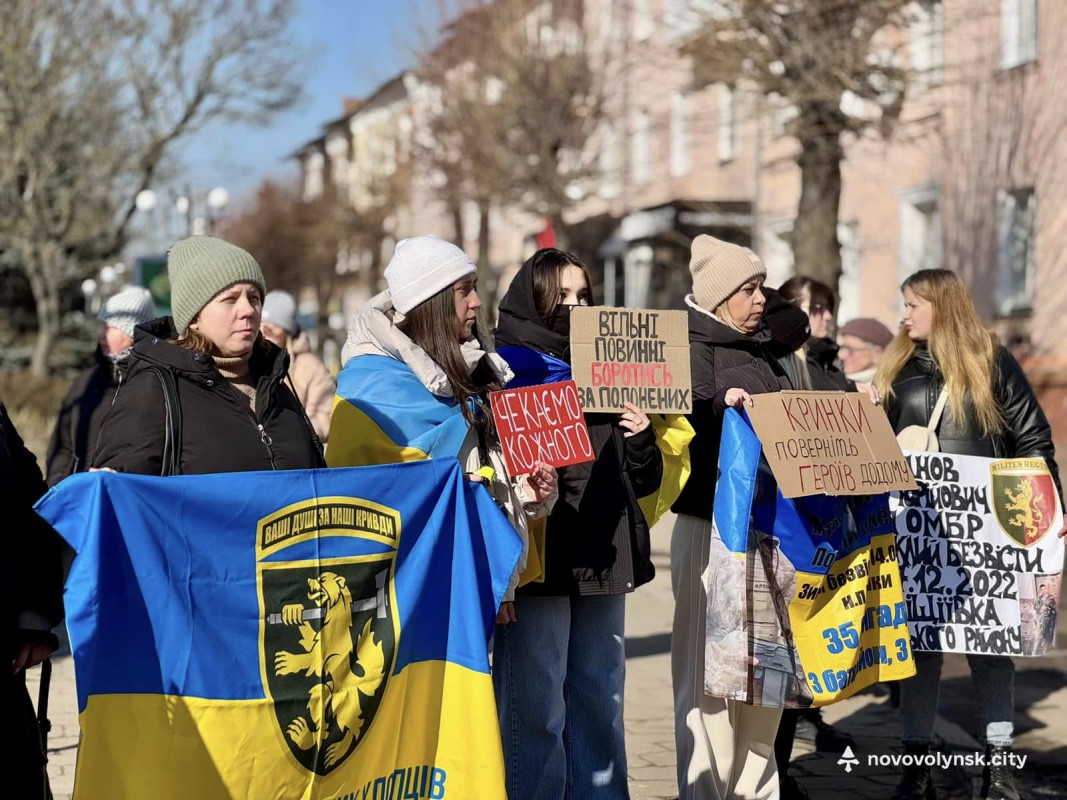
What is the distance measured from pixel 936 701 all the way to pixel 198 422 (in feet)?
11.8

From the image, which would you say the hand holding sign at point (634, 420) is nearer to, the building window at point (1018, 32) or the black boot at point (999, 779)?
the black boot at point (999, 779)

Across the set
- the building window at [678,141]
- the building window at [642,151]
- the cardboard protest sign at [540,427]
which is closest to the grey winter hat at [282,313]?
the cardboard protest sign at [540,427]

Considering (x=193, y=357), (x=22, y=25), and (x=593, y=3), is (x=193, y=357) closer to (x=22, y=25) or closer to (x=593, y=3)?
(x=593, y=3)

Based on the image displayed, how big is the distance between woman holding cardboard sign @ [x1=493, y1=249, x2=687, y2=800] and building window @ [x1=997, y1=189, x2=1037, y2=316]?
18.6 meters

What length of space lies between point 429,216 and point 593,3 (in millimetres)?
26405

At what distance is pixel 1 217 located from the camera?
34.7m

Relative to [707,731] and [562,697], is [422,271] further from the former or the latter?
[707,731]

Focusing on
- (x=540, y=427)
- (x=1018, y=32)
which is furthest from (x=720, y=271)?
(x=1018, y=32)

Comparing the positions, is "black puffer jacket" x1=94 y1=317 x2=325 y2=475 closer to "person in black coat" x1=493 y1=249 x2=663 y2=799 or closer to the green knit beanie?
the green knit beanie

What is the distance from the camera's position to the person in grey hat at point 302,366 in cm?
833

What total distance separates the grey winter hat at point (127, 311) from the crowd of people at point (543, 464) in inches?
106

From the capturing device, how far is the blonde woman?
615 centimetres

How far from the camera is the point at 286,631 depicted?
156 inches

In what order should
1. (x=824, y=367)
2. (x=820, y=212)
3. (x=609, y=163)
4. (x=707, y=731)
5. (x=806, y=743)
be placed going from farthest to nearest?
(x=609, y=163), (x=820, y=212), (x=824, y=367), (x=806, y=743), (x=707, y=731)
